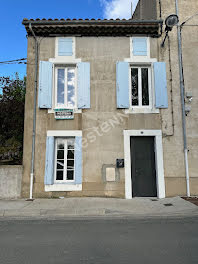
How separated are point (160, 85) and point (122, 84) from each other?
5.07 ft

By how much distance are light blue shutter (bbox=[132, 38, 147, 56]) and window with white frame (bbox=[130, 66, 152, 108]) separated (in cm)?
56

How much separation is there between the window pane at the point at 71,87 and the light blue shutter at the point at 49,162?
1700 millimetres

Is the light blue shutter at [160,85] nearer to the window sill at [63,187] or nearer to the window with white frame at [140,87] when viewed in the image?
the window with white frame at [140,87]

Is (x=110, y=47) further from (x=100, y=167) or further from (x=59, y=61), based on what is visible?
(x=100, y=167)

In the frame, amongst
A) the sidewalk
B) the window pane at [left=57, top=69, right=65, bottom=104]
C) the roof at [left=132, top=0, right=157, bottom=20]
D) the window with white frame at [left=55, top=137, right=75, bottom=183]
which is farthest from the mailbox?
the roof at [left=132, top=0, right=157, bottom=20]

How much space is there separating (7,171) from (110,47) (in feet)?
21.3

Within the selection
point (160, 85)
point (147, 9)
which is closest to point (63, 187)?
point (160, 85)

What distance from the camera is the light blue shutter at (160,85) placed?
7.78 metres

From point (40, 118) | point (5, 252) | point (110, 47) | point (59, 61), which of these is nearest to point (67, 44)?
point (59, 61)

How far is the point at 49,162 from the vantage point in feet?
24.3

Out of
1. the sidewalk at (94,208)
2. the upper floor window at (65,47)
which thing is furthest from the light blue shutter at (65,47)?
→ the sidewalk at (94,208)

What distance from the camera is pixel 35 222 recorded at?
4926mm

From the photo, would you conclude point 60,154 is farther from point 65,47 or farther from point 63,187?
point 65,47

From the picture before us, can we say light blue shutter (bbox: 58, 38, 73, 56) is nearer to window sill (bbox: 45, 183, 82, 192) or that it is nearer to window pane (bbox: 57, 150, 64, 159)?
window pane (bbox: 57, 150, 64, 159)
